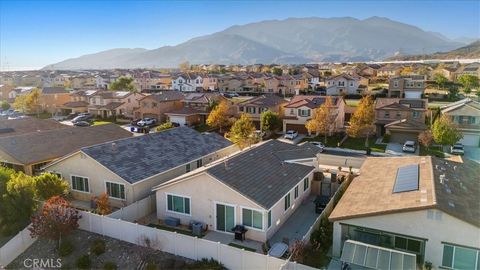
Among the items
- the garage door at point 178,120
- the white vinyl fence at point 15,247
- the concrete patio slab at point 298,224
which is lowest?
the white vinyl fence at point 15,247

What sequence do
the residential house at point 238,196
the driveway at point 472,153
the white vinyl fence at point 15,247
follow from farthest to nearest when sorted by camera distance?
the driveway at point 472,153
the white vinyl fence at point 15,247
the residential house at point 238,196

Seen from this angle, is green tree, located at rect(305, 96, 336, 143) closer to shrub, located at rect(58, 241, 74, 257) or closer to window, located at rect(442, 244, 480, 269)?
window, located at rect(442, 244, 480, 269)

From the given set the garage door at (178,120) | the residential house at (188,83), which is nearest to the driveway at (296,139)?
→ the garage door at (178,120)

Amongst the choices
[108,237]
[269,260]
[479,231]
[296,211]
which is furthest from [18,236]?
[479,231]

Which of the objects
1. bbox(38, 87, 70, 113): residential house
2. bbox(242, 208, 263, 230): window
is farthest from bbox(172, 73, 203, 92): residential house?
bbox(242, 208, 263, 230): window

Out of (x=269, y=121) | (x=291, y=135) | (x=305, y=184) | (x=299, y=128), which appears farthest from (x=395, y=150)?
(x=305, y=184)

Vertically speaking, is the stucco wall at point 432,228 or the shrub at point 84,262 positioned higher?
the stucco wall at point 432,228

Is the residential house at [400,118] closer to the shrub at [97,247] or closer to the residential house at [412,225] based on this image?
the residential house at [412,225]

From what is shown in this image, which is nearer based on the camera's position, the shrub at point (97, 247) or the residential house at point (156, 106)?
the shrub at point (97, 247)
